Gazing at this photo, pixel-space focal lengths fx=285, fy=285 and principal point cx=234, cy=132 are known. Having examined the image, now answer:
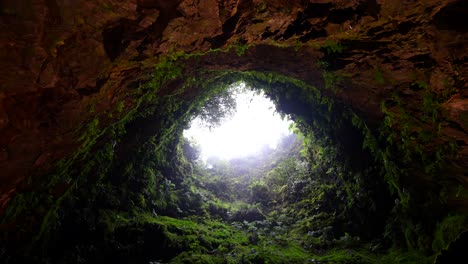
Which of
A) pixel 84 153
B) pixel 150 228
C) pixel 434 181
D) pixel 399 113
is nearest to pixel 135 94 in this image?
pixel 84 153

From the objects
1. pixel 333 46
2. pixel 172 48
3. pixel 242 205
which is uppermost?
pixel 333 46

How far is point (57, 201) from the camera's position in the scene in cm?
599

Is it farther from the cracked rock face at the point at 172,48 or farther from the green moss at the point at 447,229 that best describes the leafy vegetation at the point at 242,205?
the cracked rock face at the point at 172,48

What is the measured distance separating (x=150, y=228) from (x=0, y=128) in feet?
17.9

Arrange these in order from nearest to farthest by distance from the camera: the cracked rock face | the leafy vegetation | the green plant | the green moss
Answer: the cracked rock face
the green plant
the green moss
the leafy vegetation

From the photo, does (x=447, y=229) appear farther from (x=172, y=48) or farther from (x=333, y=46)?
(x=172, y=48)

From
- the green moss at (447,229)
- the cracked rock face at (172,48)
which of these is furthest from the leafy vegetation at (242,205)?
the cracked rock face at (172,48)

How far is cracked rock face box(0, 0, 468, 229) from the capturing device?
3064 millimetres

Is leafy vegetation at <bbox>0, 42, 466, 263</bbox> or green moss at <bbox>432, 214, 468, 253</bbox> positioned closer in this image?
green moss at <bbox>432, 214, 468, 253</bbox>

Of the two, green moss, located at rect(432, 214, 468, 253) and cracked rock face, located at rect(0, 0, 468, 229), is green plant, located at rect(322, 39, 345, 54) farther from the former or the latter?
green moss, located at rect(432, 214, 468, 253)

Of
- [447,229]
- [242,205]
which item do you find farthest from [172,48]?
[242,205]

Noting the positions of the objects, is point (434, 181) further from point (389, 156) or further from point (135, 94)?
point (135, 94)

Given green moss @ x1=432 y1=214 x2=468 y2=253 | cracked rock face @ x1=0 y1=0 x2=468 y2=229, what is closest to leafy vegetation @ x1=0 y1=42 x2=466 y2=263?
green moss @ x1=432 y1=214 x2=468 y2=253

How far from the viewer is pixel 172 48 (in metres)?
4.54
